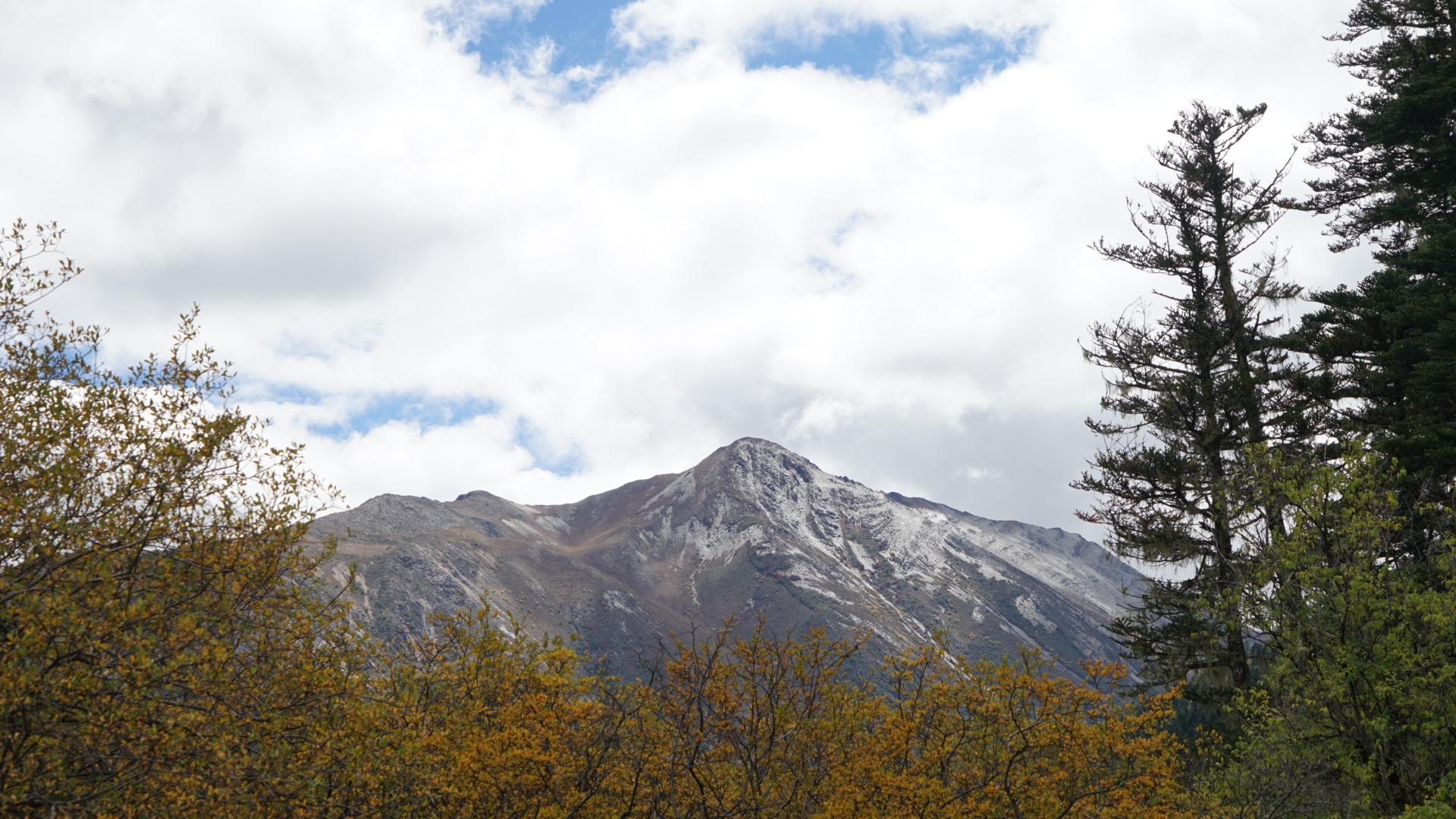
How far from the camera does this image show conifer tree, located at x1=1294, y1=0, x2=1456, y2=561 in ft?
73.9

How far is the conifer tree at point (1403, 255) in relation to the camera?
22.5 metres

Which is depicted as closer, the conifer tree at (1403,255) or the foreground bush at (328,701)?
the foreground bush at (328,701)

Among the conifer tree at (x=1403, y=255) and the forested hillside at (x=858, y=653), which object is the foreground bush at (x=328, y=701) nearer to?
the forested hillside at (x=858, y=653)

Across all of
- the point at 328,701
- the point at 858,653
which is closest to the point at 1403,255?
the point at 858,653

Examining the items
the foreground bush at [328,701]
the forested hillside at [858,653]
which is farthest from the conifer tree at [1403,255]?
the foreground bush at [328,701]

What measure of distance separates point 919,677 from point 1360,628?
7.80 m

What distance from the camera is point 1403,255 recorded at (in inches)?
1035

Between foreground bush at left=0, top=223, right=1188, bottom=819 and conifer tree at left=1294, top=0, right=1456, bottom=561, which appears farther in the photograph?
conifer tree at left=1294, top=0, right=1456, bottom=561

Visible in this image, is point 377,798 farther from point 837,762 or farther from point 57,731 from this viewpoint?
point 837,762

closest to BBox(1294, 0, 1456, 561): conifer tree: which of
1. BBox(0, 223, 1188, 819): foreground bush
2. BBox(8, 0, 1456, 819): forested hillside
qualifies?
BBox(8, 0, 1456, 819): forested hillside

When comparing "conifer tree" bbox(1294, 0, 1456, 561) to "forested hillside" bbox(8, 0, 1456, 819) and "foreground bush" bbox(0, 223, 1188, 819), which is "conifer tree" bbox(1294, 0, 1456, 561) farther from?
"foreground bush" bbox(0, 223, 1188, 819)

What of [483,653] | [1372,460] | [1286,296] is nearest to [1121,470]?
[1286,296]

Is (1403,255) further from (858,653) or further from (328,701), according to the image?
(328,701)

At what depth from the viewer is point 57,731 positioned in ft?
26.0
